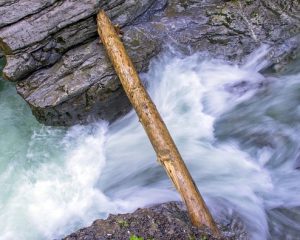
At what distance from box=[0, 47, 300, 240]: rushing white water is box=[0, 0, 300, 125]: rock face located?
0.96ft

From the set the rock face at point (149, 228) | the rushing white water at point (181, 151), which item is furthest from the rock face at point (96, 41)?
the rock face at point (149, 228)

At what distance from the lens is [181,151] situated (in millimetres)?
6570

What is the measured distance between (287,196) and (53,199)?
347 centimetres

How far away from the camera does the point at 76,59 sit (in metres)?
7.14

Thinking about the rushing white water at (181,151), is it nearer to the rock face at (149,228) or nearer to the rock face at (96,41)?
the rock face at (96,41)

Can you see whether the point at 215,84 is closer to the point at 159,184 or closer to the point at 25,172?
the point at 159,184

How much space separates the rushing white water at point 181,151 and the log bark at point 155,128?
576 mm

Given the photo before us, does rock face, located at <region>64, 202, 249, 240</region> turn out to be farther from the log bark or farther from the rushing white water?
the rushing white water

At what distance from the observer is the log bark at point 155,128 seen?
4988 mm

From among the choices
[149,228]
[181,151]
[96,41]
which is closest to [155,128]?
[181,151]

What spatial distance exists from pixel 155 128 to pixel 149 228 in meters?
1.65

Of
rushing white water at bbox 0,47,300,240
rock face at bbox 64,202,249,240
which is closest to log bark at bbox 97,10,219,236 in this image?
rock face at bbox 64,202,249,240

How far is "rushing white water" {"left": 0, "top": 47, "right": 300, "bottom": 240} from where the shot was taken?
575 cm

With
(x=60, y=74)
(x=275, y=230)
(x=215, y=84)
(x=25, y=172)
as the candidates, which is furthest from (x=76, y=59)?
(x=275, y=230)
